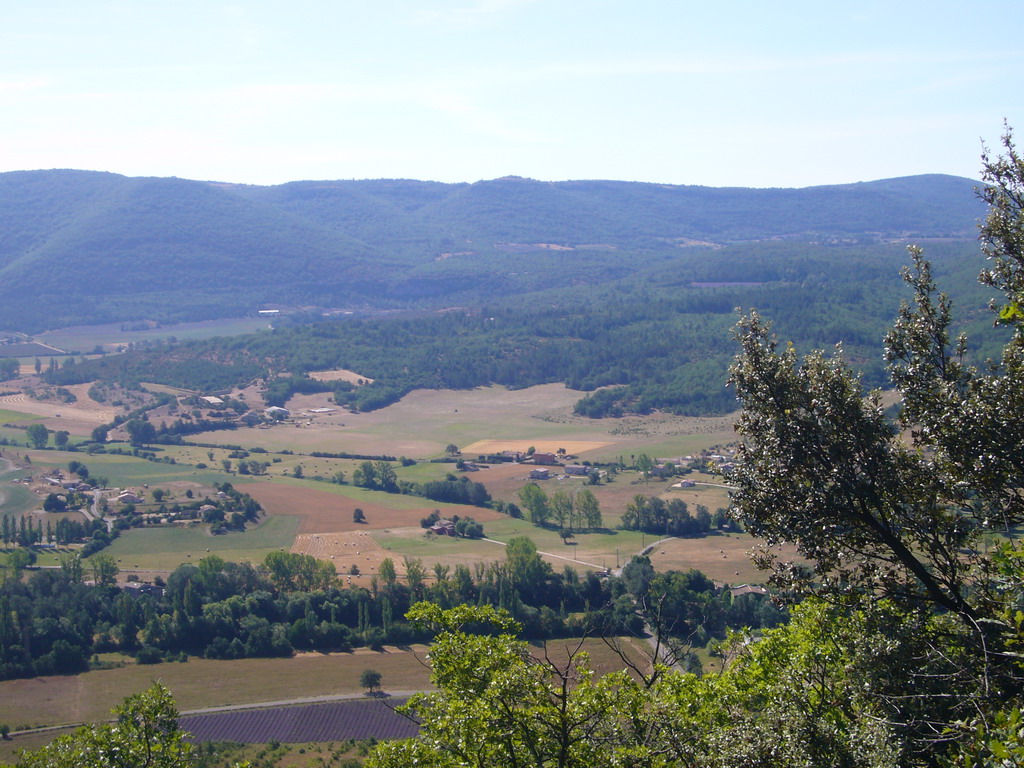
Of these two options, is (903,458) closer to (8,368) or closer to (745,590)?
(745,590)

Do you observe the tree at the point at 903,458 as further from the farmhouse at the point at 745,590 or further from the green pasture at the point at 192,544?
the green pasture at the point at 192,544

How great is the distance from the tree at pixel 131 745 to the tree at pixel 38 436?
93.2 metres

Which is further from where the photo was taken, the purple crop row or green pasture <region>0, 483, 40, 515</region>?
green pasture <region>0, 483, 40, 515</region>

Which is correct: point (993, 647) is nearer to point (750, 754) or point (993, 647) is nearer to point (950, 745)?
point (950, 745)

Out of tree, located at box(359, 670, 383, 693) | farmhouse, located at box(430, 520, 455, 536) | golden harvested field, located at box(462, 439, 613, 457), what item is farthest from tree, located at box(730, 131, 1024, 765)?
golden harvested field, located at box(462, 439, 613, 457)

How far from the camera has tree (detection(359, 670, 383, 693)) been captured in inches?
1623

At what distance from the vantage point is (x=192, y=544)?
64.0m

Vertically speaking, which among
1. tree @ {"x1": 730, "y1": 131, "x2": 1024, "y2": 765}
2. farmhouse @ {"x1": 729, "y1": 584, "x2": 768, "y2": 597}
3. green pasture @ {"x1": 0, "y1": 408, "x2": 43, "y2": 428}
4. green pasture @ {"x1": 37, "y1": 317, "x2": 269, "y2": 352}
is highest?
tree @ {"x1": 730, "y1": 131, "x2": 1024, "y2": 765}

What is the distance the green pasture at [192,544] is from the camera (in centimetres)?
5997

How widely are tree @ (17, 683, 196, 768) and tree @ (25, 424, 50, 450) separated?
3670 inches

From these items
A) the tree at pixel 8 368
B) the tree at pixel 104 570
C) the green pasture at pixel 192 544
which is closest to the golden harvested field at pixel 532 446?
the green pasture at pixel 192 544

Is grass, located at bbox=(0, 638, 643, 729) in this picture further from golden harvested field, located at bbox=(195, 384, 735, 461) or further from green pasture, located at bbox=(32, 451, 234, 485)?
golden harvested field, located at bbox=(195, 384, 735, 461)

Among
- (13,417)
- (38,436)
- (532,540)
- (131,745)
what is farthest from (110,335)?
(131,745)

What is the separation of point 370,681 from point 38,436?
72732mm
